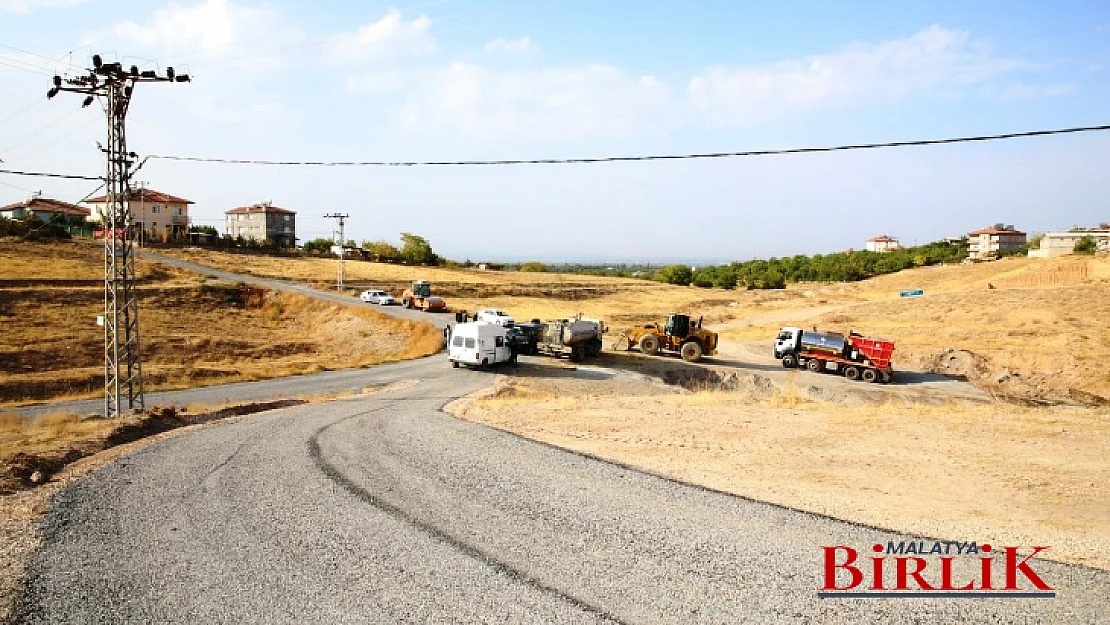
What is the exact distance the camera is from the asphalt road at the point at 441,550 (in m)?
7.95

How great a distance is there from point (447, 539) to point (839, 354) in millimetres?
30036

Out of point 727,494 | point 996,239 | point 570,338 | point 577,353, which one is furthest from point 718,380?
point 996,239

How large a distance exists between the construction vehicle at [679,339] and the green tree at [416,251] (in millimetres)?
72994

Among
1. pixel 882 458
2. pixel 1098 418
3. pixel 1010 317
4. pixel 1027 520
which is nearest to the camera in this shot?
pixel 1027 520

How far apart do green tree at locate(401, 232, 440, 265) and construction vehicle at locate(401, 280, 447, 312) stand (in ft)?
158

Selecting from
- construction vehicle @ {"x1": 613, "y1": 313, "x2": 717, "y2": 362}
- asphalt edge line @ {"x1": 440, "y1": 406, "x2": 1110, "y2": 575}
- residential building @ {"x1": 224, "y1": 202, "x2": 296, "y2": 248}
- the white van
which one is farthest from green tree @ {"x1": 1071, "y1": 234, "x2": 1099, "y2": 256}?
residential building @ {"x1": 224, "y1": 202, "x2": 296, "y2": 248}

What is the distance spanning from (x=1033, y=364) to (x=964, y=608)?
3542 centimetres

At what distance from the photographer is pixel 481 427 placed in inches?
704

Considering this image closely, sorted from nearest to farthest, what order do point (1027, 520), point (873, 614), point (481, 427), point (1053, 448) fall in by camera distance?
point (873, 614) < point (1027, 520) < point (1053, 448) < point (481, 427)

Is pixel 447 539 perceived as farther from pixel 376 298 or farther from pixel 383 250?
pixel 383 250

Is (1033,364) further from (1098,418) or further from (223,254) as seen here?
(223,254)

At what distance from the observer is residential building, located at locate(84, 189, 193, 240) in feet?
311

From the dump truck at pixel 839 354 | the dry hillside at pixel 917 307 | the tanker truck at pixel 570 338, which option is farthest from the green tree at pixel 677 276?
the tanker truck at pixel 570 338

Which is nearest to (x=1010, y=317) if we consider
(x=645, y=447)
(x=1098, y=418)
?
(x=1098, y=418)
